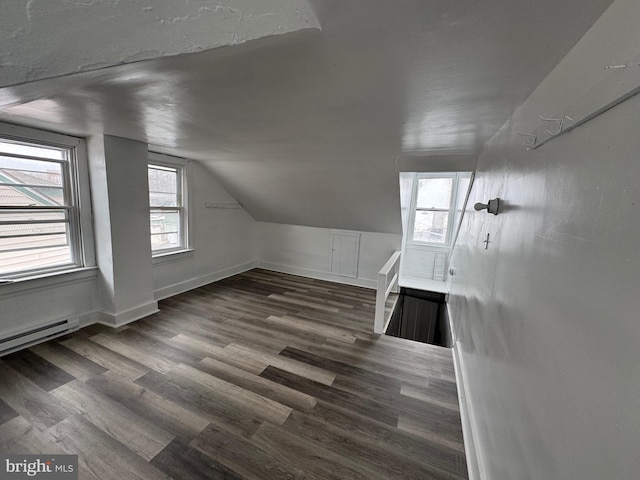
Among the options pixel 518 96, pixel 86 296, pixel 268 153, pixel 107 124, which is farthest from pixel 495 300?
pixel 86 296

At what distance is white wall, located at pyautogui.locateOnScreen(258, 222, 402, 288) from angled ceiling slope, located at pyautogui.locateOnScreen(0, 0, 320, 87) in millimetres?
3871

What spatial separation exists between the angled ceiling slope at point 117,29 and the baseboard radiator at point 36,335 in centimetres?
287

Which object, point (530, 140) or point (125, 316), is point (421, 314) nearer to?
point (530, 140)

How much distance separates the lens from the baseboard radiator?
2203mm

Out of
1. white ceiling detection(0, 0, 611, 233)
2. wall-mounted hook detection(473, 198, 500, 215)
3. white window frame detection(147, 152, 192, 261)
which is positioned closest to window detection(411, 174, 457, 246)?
white ceiling detection(0, 0, 611, 233)

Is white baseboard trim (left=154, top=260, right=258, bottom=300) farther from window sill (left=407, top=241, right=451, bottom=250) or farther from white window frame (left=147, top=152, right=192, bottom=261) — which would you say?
window sill (left=407, top=241, right=451, bottom=250)

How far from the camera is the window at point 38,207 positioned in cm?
219

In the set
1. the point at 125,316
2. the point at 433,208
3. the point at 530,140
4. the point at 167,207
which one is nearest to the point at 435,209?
the point at 433,208

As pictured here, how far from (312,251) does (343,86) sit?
12.5 ft

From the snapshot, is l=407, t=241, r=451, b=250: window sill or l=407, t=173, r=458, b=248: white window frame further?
l=407, t=241, r=451, b=250: window sill

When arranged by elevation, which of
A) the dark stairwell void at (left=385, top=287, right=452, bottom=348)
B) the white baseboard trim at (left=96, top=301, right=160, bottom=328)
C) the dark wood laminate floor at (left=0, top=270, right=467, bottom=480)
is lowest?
the dark stairwell void at (left=385, top=287, right=452, bottom=348)

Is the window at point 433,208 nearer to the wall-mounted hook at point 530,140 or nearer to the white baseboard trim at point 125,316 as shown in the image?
the wall-mounted hook at point 530,140

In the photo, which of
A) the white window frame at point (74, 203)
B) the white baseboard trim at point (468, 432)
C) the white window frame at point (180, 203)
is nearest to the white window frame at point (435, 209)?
the white baseboard trim at point (468, 432)

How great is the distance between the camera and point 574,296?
26.5 inches
